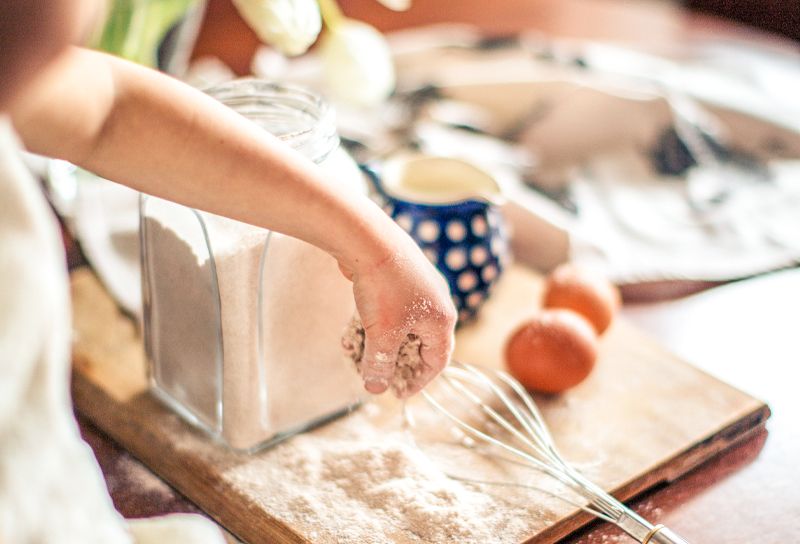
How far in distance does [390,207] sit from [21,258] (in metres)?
0.27

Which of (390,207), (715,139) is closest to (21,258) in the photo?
(390,207)

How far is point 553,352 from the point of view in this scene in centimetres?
40

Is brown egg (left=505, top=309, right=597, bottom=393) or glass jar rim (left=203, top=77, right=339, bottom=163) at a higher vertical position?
glass jar rim (left=203, top=77, right=339, bottom=163)

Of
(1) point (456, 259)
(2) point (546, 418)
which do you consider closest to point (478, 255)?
(1) point (456, 259)

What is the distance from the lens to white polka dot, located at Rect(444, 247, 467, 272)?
0.45 metres

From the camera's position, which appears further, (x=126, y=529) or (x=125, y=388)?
(x=125, y=388)

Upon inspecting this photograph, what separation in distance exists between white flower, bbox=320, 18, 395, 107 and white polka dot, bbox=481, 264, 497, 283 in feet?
0.60

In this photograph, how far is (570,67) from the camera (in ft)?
2.64

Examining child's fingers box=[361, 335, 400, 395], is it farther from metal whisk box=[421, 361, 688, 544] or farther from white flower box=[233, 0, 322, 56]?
white flower box=[233, 0, 322, 56]

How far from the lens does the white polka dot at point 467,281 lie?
1.49 feet

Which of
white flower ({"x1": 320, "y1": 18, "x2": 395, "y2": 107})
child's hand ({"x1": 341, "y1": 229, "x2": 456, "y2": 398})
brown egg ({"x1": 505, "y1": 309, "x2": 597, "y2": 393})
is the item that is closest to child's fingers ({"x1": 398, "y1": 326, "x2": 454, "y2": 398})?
child's hand ({"x1": 341, "y1": 229, "x2": 456, "y2": 398})

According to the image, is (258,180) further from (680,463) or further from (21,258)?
(680,463)

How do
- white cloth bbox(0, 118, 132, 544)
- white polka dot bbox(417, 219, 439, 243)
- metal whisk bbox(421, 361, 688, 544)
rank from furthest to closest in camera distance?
white polka dot bbox(417, 219, 439, 243)
metal whisk bbox(421, 361, 688, 544)
white cloth bbox(0, 118, 132, 544)

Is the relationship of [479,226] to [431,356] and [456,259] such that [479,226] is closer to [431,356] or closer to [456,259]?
[456,259]
